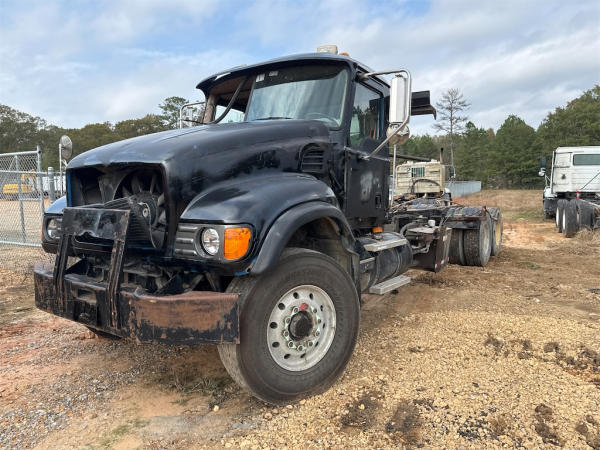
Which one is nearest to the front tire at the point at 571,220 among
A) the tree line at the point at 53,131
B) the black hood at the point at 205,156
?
the black hood at the point at 205,156

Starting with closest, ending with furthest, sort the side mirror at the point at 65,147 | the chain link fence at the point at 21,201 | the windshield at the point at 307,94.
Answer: the windshield at the point at 307,94, the side mirror at the point at 65,147, the chain link fence at the point at 21,201

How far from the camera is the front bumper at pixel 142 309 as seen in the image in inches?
104

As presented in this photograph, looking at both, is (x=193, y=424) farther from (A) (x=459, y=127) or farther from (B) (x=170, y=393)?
(A) (x=459, y=127)

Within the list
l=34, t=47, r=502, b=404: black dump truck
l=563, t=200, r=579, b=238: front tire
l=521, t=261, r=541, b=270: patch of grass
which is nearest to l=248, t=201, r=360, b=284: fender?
l=34, t=47, r=502, b=404: black dump truck

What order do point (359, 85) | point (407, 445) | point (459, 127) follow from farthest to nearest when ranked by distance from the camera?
point (459, 127)
point (359, 85)
point (407, 445)

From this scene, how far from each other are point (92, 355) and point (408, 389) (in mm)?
2828

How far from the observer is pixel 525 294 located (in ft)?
20.2

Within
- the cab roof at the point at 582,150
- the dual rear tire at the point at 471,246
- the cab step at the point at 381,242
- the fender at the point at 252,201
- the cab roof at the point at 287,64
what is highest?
the cab roof at the point at 287,64

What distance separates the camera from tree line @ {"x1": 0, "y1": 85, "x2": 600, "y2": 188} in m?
47.6

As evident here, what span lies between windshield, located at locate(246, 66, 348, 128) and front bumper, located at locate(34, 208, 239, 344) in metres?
2.07

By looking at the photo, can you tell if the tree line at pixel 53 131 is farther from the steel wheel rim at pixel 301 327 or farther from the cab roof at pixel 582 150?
the steel wheel rim at pixel 301 327

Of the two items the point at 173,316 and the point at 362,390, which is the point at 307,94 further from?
the point at 362,390

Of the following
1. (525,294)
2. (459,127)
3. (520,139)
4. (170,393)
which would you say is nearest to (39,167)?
(170,393)

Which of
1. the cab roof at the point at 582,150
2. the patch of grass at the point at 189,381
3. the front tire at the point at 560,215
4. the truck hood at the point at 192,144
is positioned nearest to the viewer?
the truck hood at the point at 192,144
